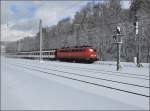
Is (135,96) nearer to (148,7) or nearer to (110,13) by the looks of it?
(148,7)

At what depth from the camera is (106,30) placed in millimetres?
72812

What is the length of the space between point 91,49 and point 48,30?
7046cm

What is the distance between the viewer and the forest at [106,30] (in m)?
57.3

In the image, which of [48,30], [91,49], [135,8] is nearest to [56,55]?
[91,49]

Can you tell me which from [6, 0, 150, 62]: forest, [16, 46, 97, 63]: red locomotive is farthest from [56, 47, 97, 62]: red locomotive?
[6, 0, 150, 62]: forest

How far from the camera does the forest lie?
188 feet

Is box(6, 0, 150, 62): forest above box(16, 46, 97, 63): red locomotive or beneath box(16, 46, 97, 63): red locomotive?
above

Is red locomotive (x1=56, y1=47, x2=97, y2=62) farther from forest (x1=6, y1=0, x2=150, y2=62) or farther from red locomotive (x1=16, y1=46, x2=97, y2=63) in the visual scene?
forest (x1=6, y1=0, x2=150, y2=62)

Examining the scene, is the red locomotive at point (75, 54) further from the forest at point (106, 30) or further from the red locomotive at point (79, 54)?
the forest at point (106, 30)

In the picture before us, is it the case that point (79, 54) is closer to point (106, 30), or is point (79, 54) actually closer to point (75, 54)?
point (75, 54)

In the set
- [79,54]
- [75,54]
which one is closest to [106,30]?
[75,54]

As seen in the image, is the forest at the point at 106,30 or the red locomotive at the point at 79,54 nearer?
the red locomotive at the point at 79,54

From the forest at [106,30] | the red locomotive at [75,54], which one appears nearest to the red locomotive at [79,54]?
the red locomotive at [75,54]

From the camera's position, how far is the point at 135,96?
43.2ft
